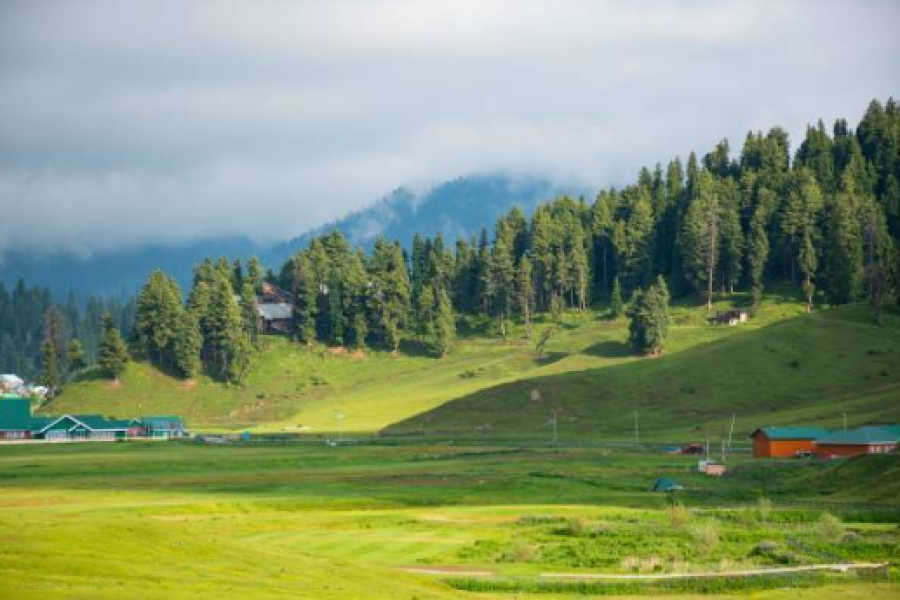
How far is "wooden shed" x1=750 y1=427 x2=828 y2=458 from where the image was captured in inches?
4616

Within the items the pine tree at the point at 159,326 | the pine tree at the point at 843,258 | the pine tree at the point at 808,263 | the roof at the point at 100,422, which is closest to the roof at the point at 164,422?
the roof at the point at 100,422

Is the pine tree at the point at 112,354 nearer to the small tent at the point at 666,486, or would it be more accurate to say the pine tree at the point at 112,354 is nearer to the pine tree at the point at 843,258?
the pine tree at the point at 843,258

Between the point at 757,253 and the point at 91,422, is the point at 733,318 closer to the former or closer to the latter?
the point at 757,253

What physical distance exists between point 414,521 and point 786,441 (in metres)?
55.3

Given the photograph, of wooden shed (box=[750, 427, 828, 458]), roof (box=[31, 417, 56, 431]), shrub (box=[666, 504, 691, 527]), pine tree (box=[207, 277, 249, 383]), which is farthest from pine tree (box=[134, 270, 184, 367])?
shrub (box=[666, 504, 691, 527])

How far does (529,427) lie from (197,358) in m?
66.0

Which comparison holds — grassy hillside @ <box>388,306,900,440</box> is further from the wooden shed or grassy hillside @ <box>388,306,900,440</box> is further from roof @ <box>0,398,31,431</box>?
roof @ <box>0,398,31,431</box>

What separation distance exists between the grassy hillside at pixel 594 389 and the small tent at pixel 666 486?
41.5 meters

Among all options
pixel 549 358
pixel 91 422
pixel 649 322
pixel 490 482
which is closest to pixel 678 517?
pixel 490 482

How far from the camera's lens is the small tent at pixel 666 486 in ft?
307

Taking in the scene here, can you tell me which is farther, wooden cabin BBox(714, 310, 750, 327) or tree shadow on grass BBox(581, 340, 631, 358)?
wooden cabin BBox(714, 310, 750, 327)

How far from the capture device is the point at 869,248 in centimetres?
18788

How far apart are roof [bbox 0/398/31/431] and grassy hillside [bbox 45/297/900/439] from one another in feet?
33.3

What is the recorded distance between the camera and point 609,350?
186125mm
